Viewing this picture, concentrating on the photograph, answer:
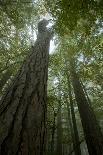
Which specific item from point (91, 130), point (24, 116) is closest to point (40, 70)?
point (24, 116)

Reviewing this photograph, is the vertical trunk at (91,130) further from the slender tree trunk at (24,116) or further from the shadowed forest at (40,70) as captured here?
the slender tree trunk at (24,116)

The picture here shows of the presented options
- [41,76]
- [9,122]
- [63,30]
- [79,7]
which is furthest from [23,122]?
[63,30]

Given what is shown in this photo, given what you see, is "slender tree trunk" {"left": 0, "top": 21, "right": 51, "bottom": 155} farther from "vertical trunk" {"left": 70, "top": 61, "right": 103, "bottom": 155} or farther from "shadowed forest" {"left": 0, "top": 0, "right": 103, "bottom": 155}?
"vertical trunk" {"left": 70, "top": 61, "right": 103, "bottom": 155}

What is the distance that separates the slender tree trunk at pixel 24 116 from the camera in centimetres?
150

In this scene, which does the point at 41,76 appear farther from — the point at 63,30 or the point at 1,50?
the point at 1,50

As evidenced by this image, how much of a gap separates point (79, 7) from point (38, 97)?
3.84 metres

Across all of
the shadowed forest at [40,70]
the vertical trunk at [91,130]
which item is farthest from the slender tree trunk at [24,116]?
the vertical trunk at [91,130]

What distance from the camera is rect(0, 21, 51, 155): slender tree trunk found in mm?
1502

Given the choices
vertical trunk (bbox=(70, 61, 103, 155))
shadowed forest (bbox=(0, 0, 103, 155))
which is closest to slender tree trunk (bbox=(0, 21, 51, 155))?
shadowed forest (bbox=(0, 0, 103, 155))

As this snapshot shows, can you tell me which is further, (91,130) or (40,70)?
(91,130)

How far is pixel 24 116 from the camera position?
6.12 ft

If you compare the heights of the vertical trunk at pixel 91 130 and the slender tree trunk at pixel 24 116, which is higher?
the vertical trunk at pixel 91 130

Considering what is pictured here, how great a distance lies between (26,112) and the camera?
6.38ft

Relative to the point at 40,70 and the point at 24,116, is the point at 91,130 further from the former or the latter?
the point at 24,116
